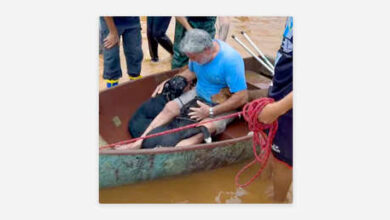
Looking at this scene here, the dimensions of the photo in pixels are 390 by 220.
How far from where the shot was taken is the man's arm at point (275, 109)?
235cm

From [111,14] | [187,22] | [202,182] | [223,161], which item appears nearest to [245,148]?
[223,161]

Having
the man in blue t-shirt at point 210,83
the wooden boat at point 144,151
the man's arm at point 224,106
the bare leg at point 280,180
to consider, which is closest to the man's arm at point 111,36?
the wooden boat at point 144,151

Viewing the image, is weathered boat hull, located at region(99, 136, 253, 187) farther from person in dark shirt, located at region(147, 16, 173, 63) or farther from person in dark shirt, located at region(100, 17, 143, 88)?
person in dark shirt, located at region(147, 16, 173, 63)

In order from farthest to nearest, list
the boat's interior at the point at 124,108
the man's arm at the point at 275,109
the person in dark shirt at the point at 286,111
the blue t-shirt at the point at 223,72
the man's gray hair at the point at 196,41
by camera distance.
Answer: the boat's interior at the point at 124,108 → the blue t-shirt at the point at 223,72 → the man's gray hair at the point at 196,41 → the person in dark shirt at the point at 286,111 → the man's arm at the point at 275,109

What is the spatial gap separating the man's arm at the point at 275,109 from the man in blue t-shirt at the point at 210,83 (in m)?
0.85

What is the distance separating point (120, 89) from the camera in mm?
3631

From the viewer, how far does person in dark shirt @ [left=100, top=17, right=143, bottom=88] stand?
3209mm

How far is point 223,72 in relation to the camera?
3215 mm

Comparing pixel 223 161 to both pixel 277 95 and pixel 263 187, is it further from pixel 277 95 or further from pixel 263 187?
pixel 277 95

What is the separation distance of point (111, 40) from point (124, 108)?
0.56 meters

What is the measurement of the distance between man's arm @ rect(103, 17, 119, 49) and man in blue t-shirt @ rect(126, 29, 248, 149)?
486 millimetres

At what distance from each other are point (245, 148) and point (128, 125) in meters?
0.93

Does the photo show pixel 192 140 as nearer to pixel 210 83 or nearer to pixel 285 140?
pixel 210 83

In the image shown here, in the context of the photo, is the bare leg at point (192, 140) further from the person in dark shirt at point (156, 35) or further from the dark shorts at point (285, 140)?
the person in dark shirt at point (156, 35)
